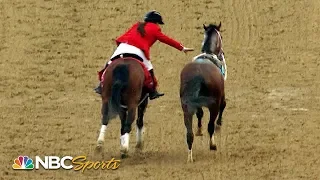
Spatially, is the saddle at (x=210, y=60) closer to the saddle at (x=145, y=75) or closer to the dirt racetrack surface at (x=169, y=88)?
the saddle at (x=145, y=75)

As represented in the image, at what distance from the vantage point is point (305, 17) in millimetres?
23016

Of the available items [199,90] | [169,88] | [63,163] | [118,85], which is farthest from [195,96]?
[169,88]

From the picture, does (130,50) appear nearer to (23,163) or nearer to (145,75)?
(145,75)

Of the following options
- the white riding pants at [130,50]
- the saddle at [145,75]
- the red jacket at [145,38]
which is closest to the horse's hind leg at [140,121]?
the saddle at [145,75]

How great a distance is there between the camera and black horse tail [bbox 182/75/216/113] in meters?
13.4

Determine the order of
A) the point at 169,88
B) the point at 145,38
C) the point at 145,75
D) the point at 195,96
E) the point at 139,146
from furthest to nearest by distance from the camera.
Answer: the point at 169,88
the point at 139,146
the point at 145,38
the point at 145,75
the point at 195,96

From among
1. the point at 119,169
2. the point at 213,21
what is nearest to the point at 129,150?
the point at 119,169

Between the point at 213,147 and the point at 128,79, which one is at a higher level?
the point at 128,79

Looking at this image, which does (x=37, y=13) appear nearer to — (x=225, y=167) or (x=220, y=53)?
(x=220, y=53)

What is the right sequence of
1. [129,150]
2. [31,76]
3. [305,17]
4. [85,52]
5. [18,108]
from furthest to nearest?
[305,17] → [85,52] → [31,76] → [18,108] → [129,150]

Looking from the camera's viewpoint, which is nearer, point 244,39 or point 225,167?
point 225,167

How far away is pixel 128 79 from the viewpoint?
13523 mm

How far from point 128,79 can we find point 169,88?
5.65 meters

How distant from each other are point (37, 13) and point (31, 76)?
4277 millimetres
